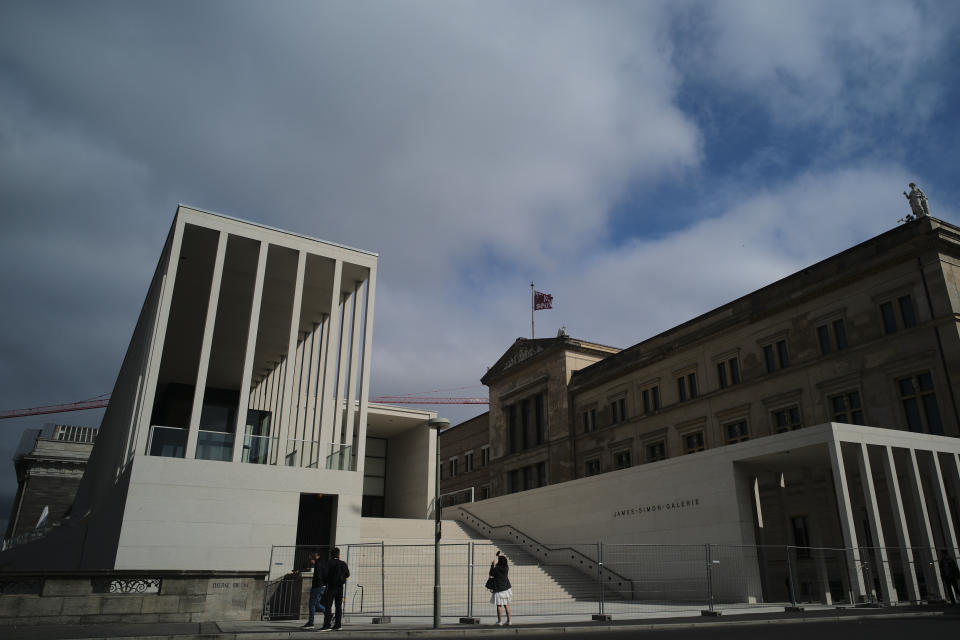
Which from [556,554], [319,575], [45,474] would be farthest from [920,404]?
[45,474]

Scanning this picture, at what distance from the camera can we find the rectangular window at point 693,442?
3831 centimetres

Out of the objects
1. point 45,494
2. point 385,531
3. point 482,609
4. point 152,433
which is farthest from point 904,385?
point 45,494

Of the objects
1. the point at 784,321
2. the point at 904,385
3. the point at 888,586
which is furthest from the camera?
the point at 784,321

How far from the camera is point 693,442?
38812mm

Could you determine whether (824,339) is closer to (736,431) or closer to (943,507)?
(736,431)

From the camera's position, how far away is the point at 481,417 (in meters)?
59.9

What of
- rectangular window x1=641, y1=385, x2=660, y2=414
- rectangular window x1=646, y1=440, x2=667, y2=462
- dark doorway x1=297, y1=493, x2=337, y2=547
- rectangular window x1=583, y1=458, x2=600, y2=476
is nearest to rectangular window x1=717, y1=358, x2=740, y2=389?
rectangular window x1=641, y1=385, x2=660, y2=414

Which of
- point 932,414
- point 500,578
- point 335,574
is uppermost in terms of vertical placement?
point 932,414

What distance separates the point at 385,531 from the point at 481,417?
100ft

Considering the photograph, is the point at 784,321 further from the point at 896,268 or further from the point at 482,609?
the point at 482,609

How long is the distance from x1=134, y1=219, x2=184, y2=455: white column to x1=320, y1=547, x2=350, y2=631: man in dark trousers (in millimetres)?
8924

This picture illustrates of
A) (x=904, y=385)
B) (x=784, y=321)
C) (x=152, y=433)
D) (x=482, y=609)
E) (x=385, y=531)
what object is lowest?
(x=482, y=609)

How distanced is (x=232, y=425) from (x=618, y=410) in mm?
24076

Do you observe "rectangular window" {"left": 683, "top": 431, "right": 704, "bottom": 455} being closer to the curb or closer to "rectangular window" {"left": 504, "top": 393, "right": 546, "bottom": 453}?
"rectangular window" {"left": 504, "top": 393, "right": 546, "bottom": 453}
